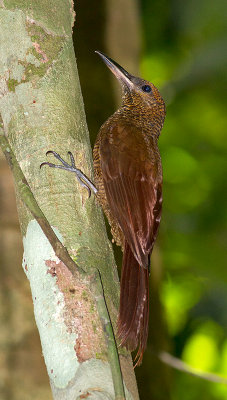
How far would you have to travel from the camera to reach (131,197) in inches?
94.7

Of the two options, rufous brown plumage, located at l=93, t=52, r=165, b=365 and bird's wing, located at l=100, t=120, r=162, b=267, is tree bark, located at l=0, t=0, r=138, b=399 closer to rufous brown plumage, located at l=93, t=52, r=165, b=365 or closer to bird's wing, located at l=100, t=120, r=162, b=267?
rufous brown plumage, located at l=93, t=52, r=165, b=365

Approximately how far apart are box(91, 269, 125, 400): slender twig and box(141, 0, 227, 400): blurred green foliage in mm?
2783

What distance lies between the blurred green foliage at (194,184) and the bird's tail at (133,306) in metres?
2.14

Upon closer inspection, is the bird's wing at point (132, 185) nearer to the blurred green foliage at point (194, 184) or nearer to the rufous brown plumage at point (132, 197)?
the rufous brown plumage at point (132, 197)

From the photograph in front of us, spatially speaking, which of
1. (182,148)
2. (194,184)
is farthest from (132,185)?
(182,148)

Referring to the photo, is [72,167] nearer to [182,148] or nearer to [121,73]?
[121,73]

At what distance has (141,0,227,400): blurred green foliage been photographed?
416 centimetres

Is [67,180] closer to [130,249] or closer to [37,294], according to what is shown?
[37,294]

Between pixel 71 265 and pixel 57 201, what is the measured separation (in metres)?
0.23

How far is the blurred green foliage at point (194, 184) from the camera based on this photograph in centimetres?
416

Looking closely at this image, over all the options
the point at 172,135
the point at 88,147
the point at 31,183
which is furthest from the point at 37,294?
the point at 172,135

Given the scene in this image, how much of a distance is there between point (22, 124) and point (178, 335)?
117 inches

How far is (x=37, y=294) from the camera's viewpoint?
1466 millimetres

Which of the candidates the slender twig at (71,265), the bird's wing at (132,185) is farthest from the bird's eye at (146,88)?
the slender twig at (71,265)
